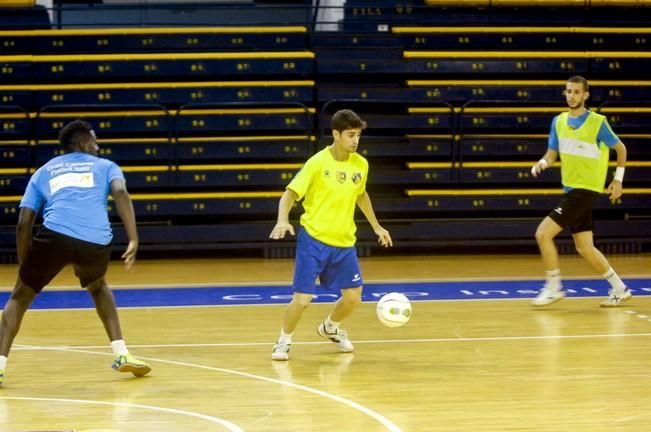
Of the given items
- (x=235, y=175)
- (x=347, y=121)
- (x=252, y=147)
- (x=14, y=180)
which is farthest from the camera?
(x=252, y=147)

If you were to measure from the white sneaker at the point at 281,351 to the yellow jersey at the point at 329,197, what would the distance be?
28.5 inches

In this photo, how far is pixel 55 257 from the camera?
6.37 m

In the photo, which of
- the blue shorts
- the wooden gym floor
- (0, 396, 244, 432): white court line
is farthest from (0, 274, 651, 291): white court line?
(0, 396, 244, 432): white court line

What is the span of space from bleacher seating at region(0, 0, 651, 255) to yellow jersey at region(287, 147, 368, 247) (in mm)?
6784

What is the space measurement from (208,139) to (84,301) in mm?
4638

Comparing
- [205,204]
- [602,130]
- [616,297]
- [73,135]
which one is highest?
[73,135]

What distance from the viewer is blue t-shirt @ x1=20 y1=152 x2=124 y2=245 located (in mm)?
6406

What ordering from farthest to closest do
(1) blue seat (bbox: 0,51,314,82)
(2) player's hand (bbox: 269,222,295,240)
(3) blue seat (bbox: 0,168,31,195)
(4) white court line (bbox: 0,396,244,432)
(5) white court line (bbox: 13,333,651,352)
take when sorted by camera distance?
(1) blue seat (bbox: 0,51,314,82) → (3) blue seat (bbox: 0,168,31,195) → (5) white court line (bbox: 13,333,651,352) → (2) player's hand (bbox: 269,222,295,240) → (4) white court line (bbox: 0,396,244,432)

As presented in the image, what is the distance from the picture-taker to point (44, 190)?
Answer: 6.49m

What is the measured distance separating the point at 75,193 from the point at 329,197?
163 cm

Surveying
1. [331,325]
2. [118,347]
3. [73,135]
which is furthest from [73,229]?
[331,325]

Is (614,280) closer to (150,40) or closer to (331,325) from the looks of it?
(331,325)

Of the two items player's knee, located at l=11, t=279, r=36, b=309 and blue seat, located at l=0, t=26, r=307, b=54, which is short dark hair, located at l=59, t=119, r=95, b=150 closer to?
player's knee, located at l=11, t=279, r=36, b=309

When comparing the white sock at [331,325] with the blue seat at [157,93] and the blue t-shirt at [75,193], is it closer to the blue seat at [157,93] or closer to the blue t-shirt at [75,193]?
the blue t-shirt at [75,193]
